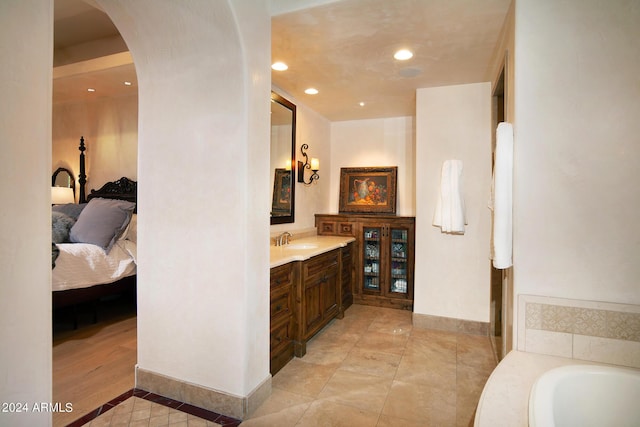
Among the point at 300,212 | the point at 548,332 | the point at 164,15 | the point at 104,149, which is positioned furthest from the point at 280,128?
the point at 548,332

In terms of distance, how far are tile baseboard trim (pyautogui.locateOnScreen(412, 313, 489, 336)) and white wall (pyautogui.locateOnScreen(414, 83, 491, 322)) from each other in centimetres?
4

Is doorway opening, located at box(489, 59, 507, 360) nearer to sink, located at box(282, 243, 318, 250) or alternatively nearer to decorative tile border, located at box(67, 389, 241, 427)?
sink, located at box(282, 243, 318, 250)

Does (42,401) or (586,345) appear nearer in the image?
(42,401)

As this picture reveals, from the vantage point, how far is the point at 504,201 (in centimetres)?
184

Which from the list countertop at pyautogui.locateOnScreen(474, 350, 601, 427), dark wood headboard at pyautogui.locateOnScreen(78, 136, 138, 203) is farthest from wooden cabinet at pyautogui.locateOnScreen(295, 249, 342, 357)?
dark wood headboard at pyautogui.locateOnScreen(78, 136, 138, 203)

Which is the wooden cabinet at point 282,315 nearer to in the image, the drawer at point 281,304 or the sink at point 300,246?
the drawer at point 281,304

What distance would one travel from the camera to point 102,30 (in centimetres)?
383

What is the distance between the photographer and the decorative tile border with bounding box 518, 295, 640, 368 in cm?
157

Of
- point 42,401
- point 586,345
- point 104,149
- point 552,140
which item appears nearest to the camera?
point 42,401

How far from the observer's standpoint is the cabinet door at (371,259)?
4207mm

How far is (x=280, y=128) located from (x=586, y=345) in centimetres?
300

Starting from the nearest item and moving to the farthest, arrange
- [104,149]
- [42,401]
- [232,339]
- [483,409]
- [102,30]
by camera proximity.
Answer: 1. [42,401]
2. [483,409]
3. [232,339]
4. [102,30]
5. [104,149]

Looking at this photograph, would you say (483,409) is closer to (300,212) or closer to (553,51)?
(553,51)

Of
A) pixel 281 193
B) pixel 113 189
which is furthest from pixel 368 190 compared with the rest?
pixel 113 189
